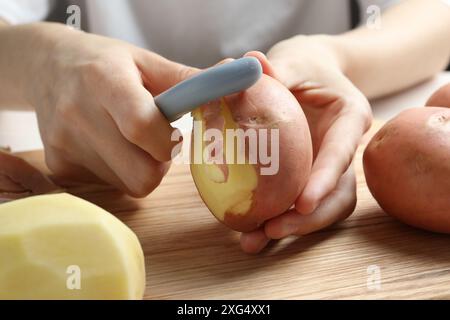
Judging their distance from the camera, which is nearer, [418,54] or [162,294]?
[162,294]

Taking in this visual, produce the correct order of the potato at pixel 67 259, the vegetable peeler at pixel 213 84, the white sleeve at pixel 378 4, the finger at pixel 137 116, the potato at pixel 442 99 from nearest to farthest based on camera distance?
the potato at pixel 67 259 → the vegetable peeler at pixel 213 84 → the finger at pixel 137 116 → the potato at pixel 442 99 → the white sleeve at pixel 378 4

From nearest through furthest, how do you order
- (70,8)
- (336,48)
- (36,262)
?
1. (36,262)
2. (336,48)
3. (70,8)

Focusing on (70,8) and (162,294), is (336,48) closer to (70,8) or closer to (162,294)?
(70,8)

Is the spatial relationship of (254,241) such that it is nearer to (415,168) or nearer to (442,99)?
(415,168)

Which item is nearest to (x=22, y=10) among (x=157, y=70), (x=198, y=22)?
(x=198, y=22)

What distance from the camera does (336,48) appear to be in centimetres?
138

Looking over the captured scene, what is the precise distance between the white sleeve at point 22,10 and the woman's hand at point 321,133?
69cm

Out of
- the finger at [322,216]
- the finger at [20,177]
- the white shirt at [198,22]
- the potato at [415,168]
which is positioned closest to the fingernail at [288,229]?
the finger at [322,216]

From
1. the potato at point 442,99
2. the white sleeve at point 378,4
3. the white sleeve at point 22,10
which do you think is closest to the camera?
the potato at point 442,99

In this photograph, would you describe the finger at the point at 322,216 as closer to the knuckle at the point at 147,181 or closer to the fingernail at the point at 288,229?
the fingernail at the point at 288,229

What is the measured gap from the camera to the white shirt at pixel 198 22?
5.43ft
